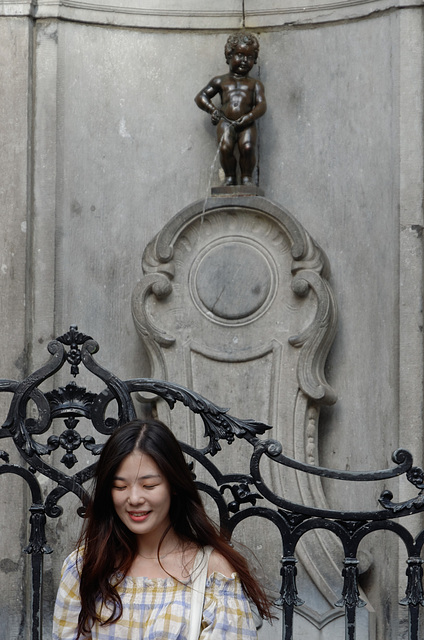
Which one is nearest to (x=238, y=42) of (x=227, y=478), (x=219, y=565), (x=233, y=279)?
(x=233, y=279)

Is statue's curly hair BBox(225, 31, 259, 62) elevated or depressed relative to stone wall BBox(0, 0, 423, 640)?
elevated

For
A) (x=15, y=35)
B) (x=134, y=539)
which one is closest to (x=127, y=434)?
(x=134, y=539)

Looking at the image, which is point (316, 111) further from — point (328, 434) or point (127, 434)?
point (127, 434)

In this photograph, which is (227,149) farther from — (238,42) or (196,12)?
(196,12)

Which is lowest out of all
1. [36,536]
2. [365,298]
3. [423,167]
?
[36,536]

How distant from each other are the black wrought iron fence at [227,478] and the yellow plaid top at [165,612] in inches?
21.9

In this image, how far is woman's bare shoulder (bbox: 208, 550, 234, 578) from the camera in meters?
2.23

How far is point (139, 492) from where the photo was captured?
224 centimetres

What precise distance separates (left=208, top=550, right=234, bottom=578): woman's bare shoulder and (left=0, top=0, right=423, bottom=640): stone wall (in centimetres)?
203

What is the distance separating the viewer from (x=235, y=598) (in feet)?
7.16

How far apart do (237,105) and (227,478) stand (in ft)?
7.01

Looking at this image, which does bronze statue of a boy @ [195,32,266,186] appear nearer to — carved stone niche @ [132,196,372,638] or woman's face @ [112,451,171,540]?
carved stone niche @ [132,196,372,638]

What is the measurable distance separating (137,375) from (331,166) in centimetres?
124

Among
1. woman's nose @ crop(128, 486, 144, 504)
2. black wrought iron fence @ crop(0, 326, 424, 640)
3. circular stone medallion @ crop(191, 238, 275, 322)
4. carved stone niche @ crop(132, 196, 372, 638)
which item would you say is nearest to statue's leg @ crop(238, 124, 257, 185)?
carved stone niche @ crop(132, 196, 372, 638)
